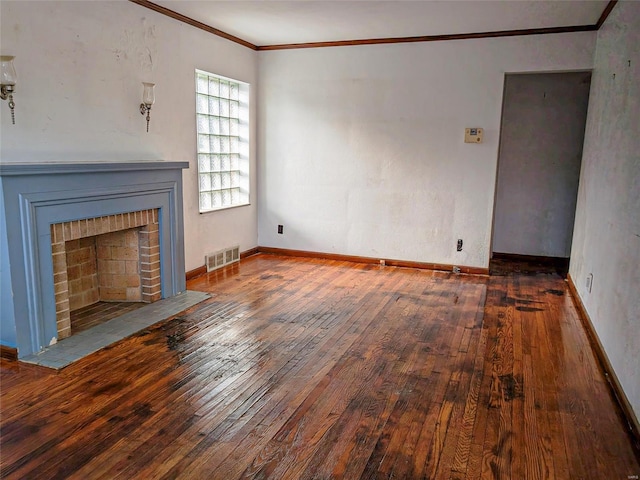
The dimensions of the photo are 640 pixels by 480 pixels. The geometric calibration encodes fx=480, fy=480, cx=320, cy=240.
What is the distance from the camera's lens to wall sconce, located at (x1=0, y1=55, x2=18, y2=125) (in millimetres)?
2753

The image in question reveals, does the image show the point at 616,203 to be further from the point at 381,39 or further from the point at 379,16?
the point at 381,39

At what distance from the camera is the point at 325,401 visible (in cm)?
258

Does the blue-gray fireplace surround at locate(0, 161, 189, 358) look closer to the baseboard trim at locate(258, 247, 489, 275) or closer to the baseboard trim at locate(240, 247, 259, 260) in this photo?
the baseboard trim at locate(240, 247, 259, 260)

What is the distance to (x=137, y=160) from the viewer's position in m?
4.04

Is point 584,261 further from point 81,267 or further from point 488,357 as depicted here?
point 81,267

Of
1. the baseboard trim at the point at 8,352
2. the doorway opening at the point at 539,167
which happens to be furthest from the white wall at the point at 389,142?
the baseboard trim at the point at 8,352

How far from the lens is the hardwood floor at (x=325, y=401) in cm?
207

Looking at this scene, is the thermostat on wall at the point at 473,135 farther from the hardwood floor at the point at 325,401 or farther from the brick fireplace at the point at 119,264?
the brick fireplace at the point at 119,264

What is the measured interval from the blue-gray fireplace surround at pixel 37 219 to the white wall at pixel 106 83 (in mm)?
261

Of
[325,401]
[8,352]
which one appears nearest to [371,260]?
[325,401]

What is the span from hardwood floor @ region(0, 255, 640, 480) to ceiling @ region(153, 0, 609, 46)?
8.35 ft

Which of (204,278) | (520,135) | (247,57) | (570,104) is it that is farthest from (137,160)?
(570,104)

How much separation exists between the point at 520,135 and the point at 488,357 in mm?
3673

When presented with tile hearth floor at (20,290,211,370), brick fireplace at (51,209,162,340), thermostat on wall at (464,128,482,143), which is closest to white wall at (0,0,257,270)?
brick fireplace at (51,209,162,340)
